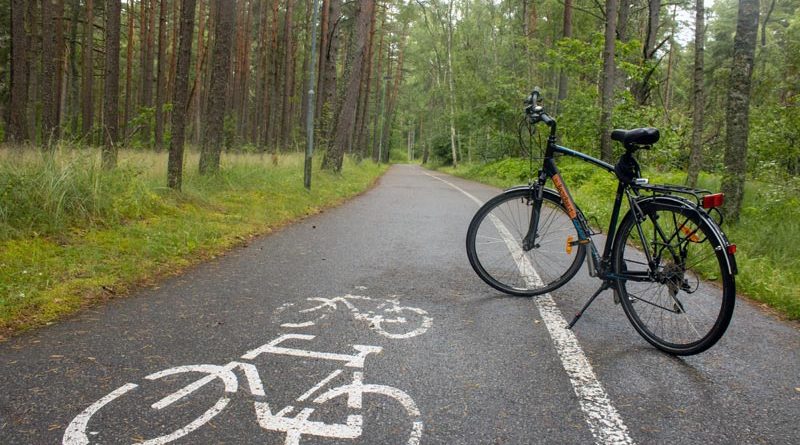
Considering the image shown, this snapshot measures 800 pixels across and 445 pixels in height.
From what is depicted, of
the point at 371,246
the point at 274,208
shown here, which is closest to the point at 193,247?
the point at 371,246

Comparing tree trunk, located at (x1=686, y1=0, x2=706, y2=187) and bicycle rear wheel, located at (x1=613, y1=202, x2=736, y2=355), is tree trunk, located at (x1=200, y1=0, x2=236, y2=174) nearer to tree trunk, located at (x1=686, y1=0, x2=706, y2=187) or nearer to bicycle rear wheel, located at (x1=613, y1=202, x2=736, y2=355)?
bicycle rear wheel, located at (x1=613, y1=202, x2=736, y2=355)

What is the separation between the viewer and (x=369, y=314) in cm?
383

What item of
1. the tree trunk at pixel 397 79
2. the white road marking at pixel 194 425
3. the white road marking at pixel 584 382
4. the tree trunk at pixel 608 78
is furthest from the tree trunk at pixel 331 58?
the tree trunk at pixel 397 79

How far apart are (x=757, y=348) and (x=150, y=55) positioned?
2907 cm

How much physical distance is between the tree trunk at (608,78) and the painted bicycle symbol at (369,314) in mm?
14221

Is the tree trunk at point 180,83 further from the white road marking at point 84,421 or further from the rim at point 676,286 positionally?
the rim at point 676,286

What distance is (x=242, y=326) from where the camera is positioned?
138 inches

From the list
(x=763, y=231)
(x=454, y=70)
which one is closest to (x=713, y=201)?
(x=763, y=231)

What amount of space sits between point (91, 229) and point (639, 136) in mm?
5778

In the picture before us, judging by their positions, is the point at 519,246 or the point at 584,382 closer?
the point at 584,382

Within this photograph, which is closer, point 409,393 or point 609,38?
point 409,393

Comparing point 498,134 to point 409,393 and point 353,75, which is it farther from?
point 409,393

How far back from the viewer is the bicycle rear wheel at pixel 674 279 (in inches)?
121

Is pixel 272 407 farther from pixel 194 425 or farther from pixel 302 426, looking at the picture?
pixel 194 425
